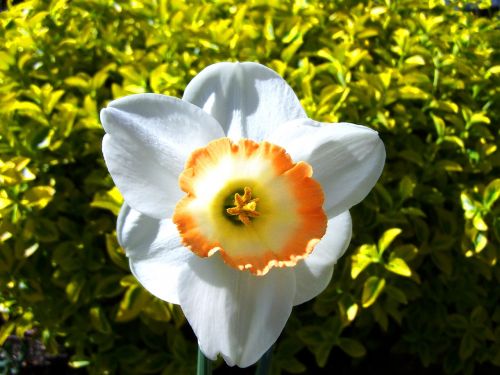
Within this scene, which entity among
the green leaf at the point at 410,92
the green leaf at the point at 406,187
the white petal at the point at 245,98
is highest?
the white petal at the point at 245,98

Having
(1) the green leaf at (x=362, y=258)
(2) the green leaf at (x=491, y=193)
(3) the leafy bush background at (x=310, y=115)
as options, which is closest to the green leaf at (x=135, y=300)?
(3) the leafy bush background at (x=310, y=115)

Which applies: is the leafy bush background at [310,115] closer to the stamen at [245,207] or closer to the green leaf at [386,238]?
the green leaf at [386,238]

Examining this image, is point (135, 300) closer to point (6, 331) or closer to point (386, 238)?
point (6, 331)

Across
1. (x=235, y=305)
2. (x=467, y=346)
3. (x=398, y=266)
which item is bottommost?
(x=467, y=346)

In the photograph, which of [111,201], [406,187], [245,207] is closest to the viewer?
[245,207]

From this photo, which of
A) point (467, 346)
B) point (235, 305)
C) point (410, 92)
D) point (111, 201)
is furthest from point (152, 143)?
point (467, 346)

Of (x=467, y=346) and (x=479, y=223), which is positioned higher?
(x=479, y=223)
